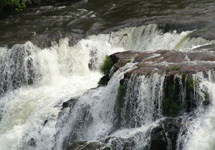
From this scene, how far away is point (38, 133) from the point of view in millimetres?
10750

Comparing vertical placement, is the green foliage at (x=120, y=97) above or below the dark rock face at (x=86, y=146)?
above

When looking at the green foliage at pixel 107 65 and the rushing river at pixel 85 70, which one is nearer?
the rushing river at pixel 85 70

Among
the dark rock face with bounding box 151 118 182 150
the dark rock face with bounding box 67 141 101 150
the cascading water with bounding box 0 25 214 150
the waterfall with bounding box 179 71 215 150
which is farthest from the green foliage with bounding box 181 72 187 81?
the dark rock face with bounding box 67 141 101 150

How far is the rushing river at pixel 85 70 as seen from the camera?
923 cm

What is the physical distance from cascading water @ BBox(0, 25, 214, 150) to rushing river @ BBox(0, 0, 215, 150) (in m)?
0.03

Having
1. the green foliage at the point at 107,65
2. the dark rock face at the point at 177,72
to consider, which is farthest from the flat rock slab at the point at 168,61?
the green foliage at the point at 107,65

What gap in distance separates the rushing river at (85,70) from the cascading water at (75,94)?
3 cm

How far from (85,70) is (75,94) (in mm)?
2744

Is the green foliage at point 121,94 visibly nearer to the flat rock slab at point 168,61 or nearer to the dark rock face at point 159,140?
the flat rock slab at point 168,61

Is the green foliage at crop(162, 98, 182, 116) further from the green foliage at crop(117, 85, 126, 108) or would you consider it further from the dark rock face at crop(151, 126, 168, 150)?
the green foliage at crop(117, 85, 126, 108)

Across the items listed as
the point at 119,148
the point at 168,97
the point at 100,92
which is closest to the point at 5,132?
the point at 100,92

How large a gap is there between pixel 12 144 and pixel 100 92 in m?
3.40

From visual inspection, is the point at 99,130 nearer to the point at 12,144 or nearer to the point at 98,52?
the point at 12,144

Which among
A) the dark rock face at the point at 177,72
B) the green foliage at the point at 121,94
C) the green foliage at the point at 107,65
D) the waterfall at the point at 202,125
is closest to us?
Answer: the waterfall at the point at 202,125
